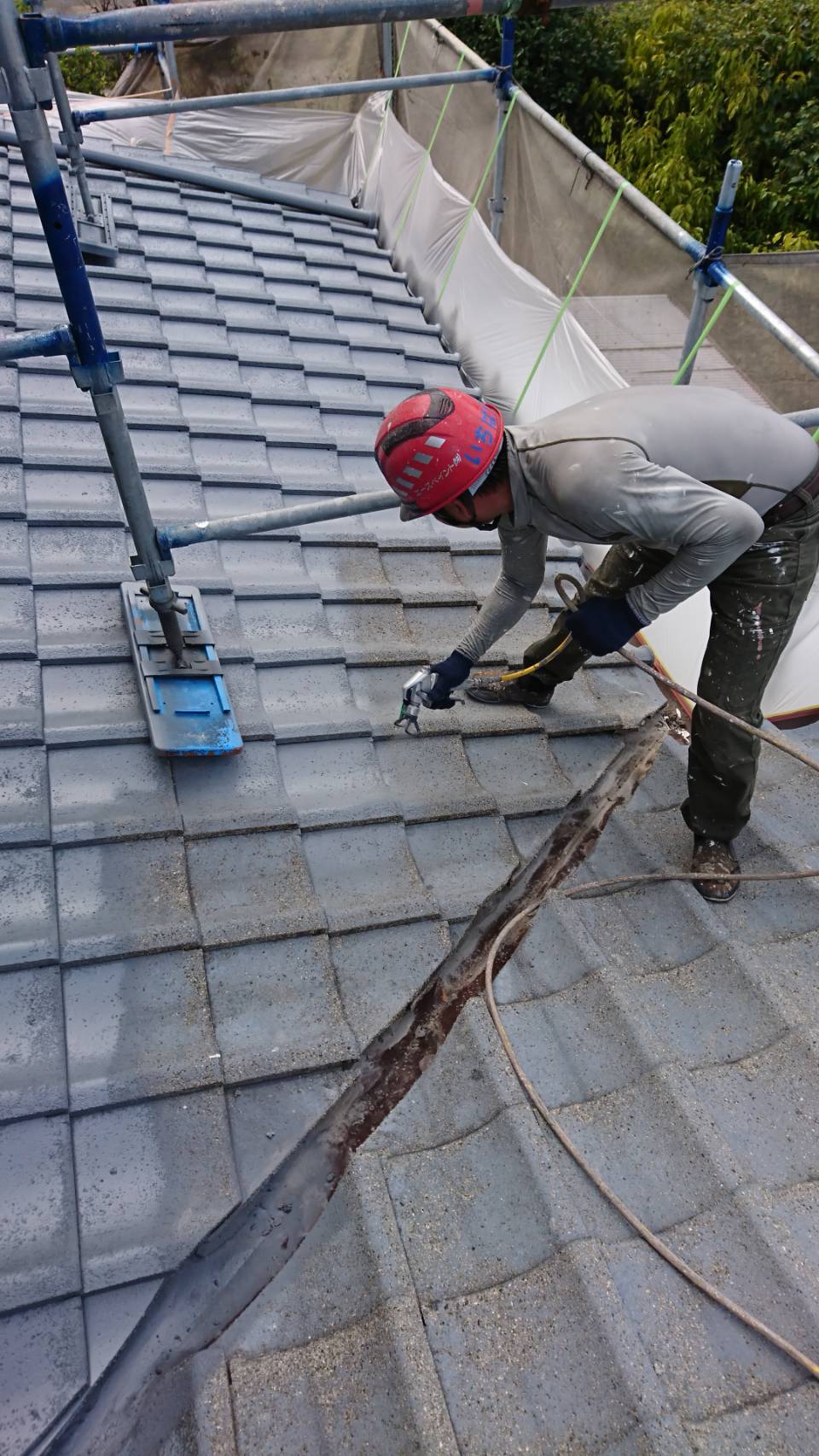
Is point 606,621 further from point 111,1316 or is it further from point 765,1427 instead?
point 111,1316

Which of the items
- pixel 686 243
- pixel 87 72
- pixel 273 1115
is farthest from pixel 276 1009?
pixel 87 72

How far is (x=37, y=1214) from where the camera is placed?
1468 mm

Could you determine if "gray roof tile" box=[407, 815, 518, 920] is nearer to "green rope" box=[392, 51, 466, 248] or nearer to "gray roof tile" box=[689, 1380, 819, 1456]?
"gray roof tile" box=[689, 1380, 819, 1456]

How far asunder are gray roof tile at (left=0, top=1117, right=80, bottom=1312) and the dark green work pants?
175 centimetres

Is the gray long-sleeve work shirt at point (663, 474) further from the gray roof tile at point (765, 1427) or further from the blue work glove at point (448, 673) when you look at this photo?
the gray roof tile at point (765, 1427)

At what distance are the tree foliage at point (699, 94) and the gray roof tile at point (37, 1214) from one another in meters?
8.12

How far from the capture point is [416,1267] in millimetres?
1472

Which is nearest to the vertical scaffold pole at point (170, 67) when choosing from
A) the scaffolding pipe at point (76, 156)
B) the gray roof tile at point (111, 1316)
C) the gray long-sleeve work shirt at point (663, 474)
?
the scaffolding pipe at point (76, 156)

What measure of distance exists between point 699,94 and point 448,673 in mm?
7906

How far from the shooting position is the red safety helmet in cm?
191

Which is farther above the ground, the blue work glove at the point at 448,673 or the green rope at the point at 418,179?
the green rope at the point at 418,179

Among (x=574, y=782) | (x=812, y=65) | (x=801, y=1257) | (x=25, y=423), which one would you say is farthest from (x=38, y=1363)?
(x=812, y=65)

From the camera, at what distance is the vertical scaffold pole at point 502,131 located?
4.30m

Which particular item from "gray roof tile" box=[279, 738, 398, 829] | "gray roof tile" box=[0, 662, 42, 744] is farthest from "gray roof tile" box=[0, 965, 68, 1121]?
"gray roof tile" box=[279, 738, 398, 829]
